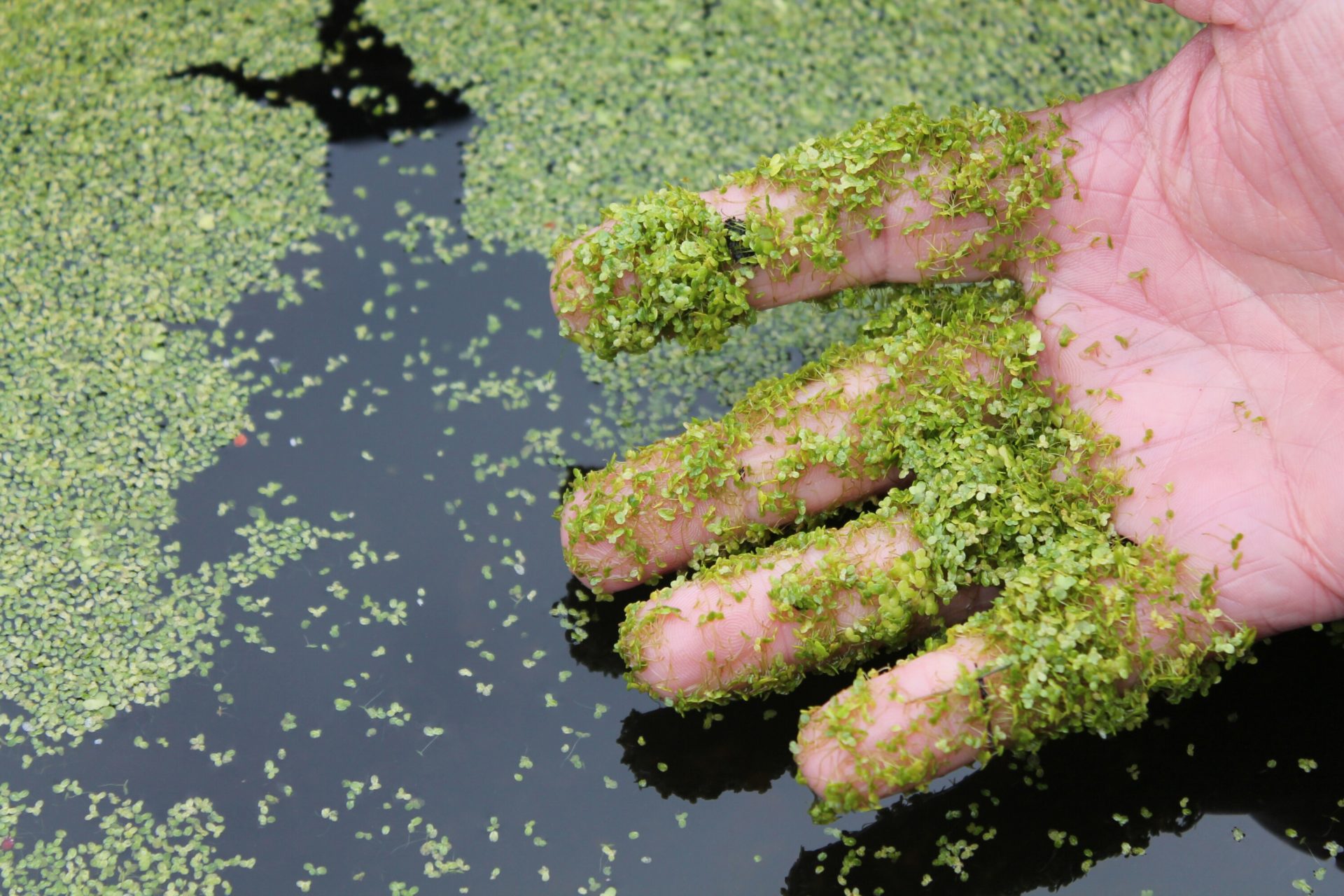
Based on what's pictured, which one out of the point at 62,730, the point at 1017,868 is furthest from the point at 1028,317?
the point at 62,730

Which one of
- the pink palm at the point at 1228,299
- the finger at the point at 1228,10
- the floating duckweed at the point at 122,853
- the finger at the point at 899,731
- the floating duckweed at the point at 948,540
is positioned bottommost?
the floating duckweed at the point at 122,853

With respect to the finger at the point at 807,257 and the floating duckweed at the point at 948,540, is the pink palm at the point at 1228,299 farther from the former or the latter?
the finger at the point at 807,257

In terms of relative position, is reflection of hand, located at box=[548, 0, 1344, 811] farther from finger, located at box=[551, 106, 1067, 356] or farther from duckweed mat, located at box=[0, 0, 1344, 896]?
duckweed mat, located at box=[0, 0, 1344, 896]

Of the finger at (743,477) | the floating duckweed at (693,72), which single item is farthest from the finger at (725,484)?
the floating duckweed at (693,72)

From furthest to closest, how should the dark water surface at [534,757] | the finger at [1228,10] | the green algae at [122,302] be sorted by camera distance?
the green algae at [122,302] < the dark water surface at [534,757] < the finger at [1228,10]

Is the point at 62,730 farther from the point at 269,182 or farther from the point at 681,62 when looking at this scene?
the point at 681,62

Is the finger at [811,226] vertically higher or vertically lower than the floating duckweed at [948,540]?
higher

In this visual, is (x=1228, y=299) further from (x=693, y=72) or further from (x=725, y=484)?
(x=693, y=72)
